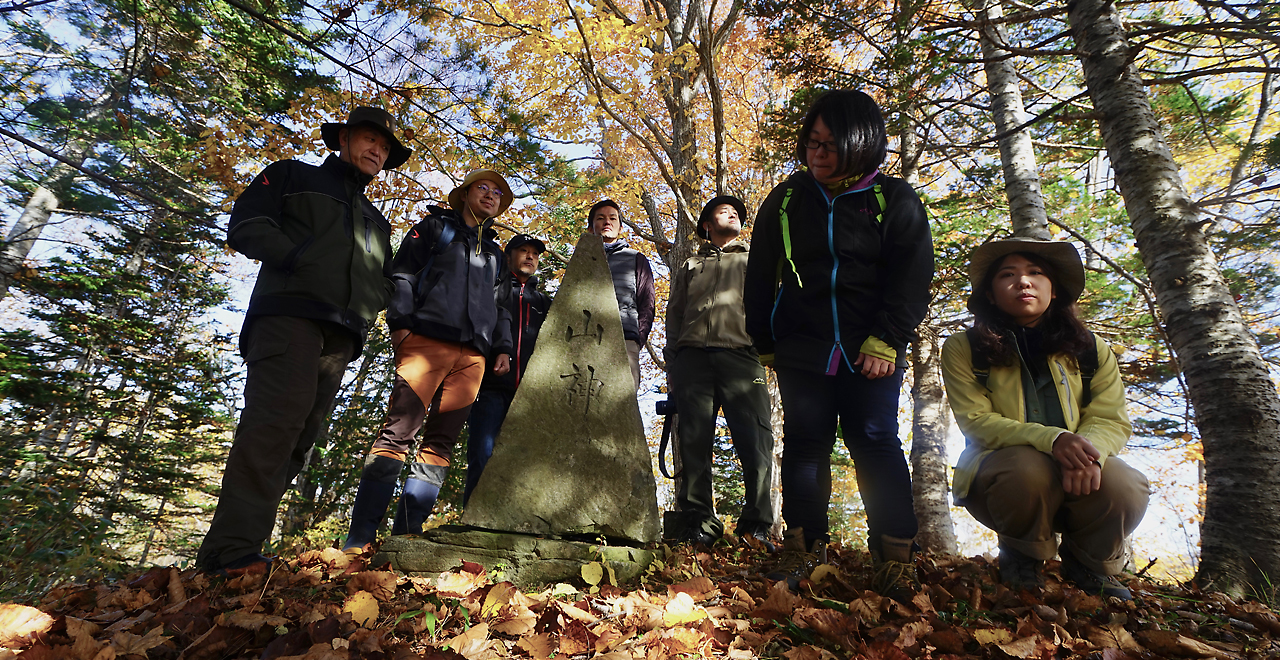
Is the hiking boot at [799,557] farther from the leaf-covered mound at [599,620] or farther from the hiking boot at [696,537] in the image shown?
the hiking boot at [696,537]

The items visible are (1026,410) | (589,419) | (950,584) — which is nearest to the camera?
(950,584)

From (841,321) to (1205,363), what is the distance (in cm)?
247

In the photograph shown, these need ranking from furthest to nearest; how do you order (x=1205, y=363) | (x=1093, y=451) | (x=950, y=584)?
(x=1205, y=363)
(x=950, y=584)
(x=1093, y=451)

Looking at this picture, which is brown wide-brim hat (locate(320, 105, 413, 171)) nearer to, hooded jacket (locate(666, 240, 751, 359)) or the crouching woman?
hooded jacket (locate(666, 240, 751, 359))

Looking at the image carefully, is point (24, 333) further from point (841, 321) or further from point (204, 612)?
point (841, 321)

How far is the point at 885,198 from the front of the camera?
2678 mm

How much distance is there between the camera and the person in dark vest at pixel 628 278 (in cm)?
478

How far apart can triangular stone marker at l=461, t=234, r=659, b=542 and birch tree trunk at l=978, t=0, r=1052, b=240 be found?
4.70 meters

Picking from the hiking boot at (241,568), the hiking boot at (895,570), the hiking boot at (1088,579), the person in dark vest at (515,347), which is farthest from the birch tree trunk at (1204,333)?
the hiking boot at (241,568)

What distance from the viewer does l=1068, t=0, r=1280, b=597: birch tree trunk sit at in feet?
9.45

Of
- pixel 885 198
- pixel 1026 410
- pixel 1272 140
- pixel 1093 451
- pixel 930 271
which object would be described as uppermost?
pixel 1272 140

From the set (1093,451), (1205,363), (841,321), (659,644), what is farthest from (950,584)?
(1205,363)

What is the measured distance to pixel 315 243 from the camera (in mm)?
2875

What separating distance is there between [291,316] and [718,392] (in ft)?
8.91
